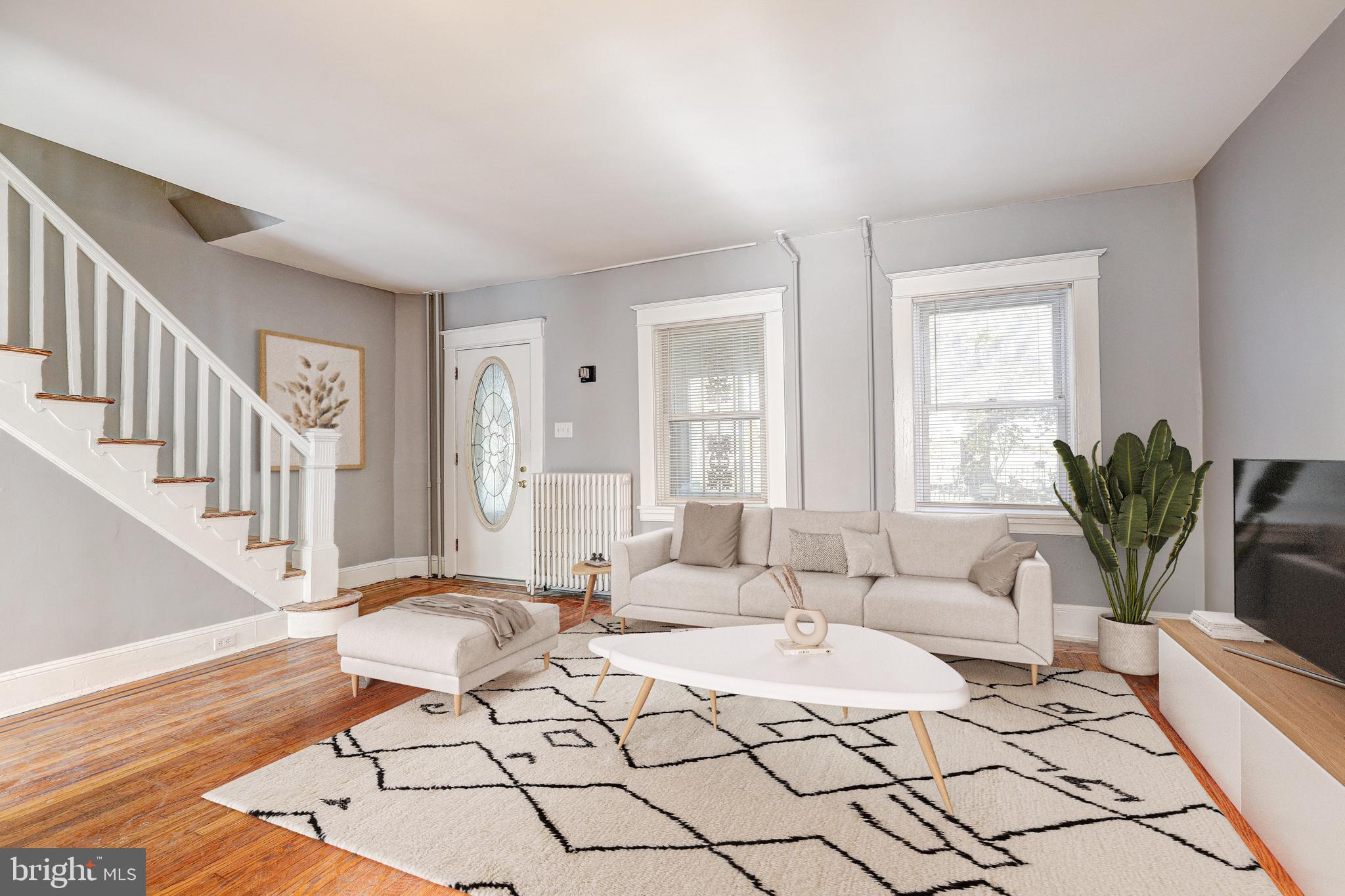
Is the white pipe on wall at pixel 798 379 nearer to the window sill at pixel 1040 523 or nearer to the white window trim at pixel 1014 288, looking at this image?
the white window trim at pixel 1014 288

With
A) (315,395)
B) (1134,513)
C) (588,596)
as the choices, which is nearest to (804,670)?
(1134,513)

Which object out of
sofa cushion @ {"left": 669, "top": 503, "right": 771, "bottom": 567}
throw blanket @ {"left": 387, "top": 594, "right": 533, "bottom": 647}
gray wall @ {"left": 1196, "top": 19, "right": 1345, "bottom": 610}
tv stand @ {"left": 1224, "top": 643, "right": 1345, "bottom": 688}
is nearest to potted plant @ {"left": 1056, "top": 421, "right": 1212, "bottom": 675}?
gray wall @ {"left": 1196, "top": 19, "right": 1345, "bottom": 610}

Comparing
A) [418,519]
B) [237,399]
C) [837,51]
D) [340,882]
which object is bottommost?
[340,882]

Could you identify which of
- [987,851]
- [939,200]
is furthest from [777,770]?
[939,200]

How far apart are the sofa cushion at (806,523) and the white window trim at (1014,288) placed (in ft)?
1.43

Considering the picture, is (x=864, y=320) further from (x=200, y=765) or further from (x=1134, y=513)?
(x=200, y=765)

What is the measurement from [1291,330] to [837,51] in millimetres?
2234

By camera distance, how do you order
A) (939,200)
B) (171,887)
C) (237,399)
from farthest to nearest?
(237,399) < (939,200) < (171,887)

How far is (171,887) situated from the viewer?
173 centimetres

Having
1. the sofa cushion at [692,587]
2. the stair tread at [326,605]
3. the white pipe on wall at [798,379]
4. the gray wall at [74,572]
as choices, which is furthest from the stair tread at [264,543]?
the white pipe on wall at [798,379]

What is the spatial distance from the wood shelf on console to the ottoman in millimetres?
2740

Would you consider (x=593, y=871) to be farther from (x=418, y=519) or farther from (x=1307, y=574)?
(x=418, y=519)

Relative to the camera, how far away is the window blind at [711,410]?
4.77 m

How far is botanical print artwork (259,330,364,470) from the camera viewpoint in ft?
15.9
